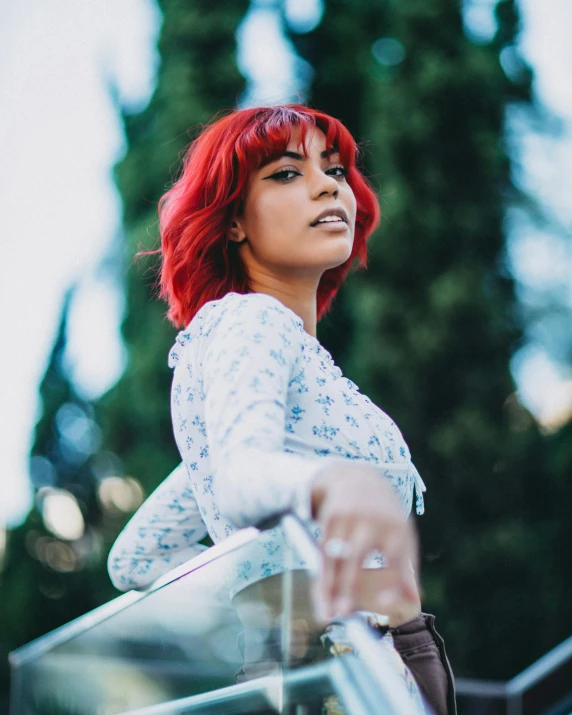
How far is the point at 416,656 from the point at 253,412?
522 millimetres

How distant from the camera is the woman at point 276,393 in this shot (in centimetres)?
74

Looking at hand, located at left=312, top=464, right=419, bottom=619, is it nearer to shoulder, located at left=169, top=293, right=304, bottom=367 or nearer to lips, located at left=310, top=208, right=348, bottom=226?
shoulder, located at left=169, top=293, right=304, bottom=367

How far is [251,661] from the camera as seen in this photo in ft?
3.39

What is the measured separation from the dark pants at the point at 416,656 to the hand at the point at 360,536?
266mm

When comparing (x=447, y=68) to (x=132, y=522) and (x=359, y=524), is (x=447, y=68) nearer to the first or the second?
(x=132, y=522)

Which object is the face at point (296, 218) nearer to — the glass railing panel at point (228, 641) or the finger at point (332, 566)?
the glass railing panel at point (228, 641)

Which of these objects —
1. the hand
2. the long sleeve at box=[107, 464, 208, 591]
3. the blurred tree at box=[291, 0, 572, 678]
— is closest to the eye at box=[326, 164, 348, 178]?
the long sleeve at box=[107, 464, 208, 591]

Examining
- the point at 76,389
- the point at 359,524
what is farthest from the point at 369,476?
the point at 76,389

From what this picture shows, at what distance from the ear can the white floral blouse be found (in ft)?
0.91

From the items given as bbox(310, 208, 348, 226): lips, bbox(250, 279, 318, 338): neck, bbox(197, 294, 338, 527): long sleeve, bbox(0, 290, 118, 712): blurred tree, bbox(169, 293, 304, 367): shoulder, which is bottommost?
bbox(197, 294, 338, 527): long sleeve

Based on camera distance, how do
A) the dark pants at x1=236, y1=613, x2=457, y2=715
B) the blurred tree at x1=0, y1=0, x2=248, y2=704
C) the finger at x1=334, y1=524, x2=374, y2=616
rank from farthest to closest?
1. the blurred tree at x1=0, y1=0, x2=248, y2=704
2. the dark pants at x1=236, y1=613, x2=457, y2=715
3. the finger at x1=334, y1=524, x2=374, y2=616

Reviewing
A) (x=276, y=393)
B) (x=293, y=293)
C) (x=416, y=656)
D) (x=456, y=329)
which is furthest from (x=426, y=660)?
(x=456, y=329)

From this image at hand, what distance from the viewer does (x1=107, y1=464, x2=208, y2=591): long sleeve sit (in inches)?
61.9

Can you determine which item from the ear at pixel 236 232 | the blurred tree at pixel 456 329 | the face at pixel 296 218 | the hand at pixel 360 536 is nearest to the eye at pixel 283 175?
the face at pixel 296 218
